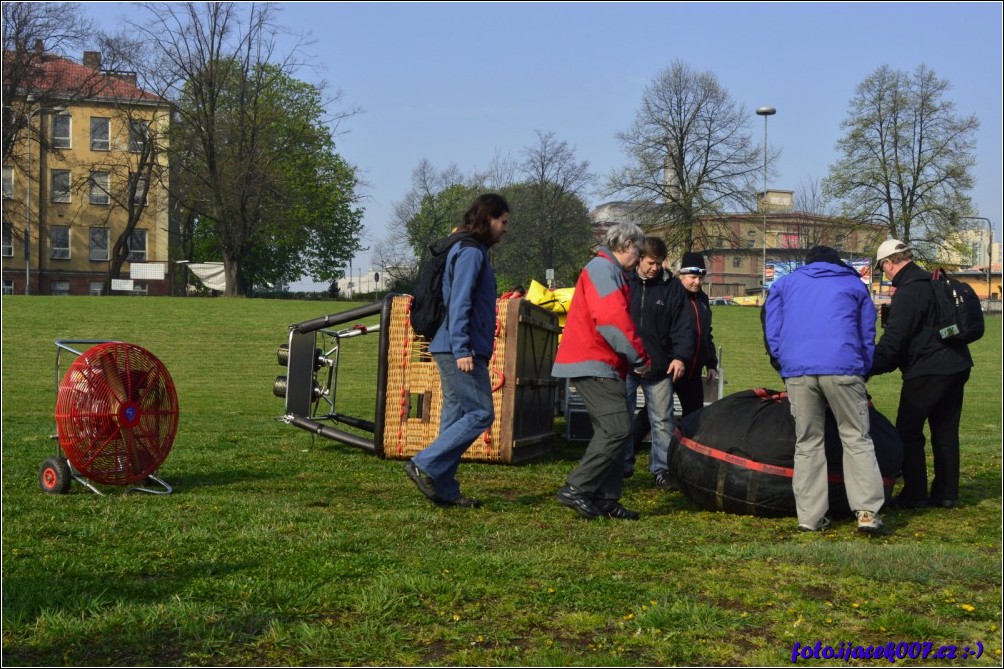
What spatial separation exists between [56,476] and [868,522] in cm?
531

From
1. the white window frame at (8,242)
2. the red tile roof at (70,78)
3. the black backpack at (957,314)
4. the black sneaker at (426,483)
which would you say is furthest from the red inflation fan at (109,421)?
the white window frame at (8,242)

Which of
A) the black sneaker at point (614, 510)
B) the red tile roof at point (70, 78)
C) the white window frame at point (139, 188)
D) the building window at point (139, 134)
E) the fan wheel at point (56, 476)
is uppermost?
the red tile roof at point (70, 78)

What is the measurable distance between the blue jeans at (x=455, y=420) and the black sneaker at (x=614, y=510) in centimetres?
91

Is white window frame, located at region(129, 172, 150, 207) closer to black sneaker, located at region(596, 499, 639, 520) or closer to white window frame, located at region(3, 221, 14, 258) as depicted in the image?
white window frame, located at region(3, 221, 14, 258)

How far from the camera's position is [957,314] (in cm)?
820

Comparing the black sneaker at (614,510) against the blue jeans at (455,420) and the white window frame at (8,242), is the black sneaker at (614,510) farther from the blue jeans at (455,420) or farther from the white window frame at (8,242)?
the white window frame at (8,242)

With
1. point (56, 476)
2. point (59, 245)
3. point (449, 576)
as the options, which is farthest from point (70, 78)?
point (449, 576)

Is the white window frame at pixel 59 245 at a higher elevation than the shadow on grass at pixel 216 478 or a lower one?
higher

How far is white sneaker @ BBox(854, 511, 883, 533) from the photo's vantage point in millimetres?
7020

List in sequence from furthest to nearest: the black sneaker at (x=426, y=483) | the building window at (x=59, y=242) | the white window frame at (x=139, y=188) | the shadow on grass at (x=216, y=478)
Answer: the building window at (x=59, y=242) → the white window frame at (x=139, y=188) → the shadow on grass at (x=216, y=478) → the black sneaker at (x=426, y=483)

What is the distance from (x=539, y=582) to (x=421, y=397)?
198 inches

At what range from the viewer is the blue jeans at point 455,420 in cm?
752

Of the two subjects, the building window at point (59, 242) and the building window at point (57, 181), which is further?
the building window at point (59, 242)

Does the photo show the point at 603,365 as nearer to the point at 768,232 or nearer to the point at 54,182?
the point at 768,232
